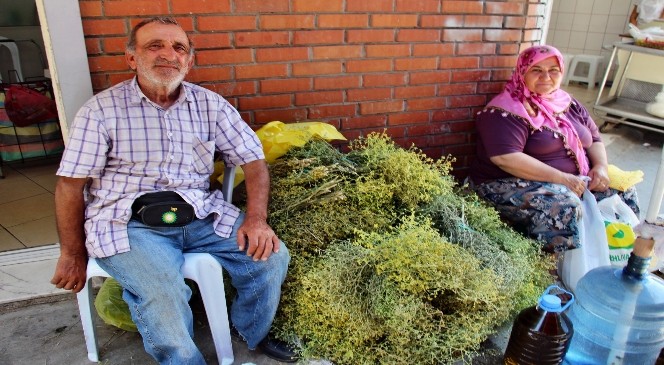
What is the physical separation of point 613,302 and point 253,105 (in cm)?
209

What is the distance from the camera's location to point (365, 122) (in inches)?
126

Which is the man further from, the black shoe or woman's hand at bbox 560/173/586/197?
woman's hand at bbox 560/173/586/197

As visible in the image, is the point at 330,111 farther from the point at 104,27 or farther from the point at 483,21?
the point at 104,27

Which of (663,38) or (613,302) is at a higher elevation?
(663,38)

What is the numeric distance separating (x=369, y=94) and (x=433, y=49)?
0.53 metres

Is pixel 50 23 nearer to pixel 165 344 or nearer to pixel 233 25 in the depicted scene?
pixel 233 25

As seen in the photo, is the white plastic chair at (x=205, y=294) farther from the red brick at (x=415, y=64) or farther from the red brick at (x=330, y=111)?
the red brick at (x=415, y=64)

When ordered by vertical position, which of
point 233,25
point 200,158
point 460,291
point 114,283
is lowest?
point 114,283

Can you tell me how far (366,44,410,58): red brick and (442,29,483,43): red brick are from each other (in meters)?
0.30

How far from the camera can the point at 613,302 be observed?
2115mm

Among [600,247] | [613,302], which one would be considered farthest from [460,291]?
[600,247]

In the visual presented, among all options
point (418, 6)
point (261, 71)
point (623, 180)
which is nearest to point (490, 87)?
point (418, 6)

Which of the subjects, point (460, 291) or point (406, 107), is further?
point (406, 107)

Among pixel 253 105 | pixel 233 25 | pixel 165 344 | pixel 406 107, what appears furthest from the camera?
pixel 406 107
